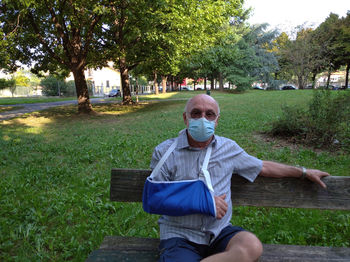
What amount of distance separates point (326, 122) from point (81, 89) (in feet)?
42.3

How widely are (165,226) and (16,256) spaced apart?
185 cm

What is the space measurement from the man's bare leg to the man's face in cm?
89

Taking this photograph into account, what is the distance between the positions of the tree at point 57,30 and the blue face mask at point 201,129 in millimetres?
10486

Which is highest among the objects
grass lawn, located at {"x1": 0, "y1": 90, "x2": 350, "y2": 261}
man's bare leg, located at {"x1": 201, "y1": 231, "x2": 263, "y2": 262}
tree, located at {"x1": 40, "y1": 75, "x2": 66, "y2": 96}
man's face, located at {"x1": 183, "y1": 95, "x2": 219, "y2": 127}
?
tree, located at {"x1": 40, "y1": 75, "x2": 66, "y2": 96}

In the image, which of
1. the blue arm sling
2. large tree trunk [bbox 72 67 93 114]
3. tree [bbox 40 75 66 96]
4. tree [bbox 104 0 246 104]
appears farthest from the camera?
tree [bbox 40 75 66 96]

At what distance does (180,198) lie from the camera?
172cm

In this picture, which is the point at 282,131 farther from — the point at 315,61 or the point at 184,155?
the point at 315,61

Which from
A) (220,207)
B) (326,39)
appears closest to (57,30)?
(220,207)

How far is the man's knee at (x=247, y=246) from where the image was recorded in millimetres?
1629

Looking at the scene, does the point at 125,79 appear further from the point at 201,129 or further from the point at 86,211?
the point at 201,129

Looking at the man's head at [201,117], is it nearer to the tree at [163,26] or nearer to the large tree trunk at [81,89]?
the tree at [163,26]

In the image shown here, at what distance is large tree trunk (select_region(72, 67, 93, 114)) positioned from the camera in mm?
14625

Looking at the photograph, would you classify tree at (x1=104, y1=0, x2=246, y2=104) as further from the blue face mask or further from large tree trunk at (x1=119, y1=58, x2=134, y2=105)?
the blue face mask

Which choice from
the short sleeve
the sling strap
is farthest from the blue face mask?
the short sleeve
